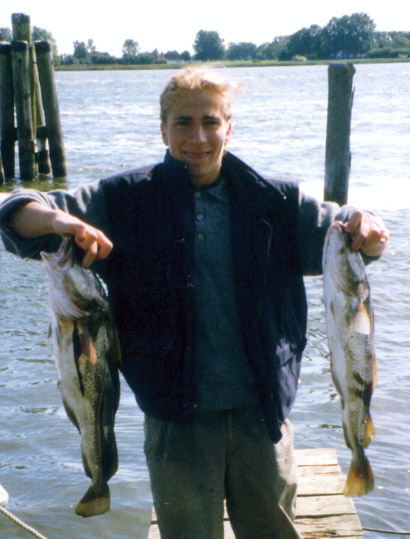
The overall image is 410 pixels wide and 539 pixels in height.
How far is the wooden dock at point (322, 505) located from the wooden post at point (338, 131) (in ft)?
16.7

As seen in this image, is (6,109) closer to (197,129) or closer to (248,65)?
(197,129)

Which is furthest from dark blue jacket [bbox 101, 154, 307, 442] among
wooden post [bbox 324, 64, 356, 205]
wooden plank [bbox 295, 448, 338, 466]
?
wooden post [bbox 324, 64, 356, 205]

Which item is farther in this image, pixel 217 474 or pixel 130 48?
pixel 130 48

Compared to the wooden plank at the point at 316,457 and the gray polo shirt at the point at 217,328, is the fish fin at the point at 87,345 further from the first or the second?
the wooden plank at the point at 316,457

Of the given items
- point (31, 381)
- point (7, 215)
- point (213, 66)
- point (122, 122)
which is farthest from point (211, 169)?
point (122, 122)

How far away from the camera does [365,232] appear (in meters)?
2.89

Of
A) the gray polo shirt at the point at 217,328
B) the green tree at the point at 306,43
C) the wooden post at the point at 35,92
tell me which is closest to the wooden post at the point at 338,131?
the gray polo shirt at the point at 217,328

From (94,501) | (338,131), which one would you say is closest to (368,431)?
(94,501)

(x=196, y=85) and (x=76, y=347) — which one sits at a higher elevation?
(x=196, y=85)

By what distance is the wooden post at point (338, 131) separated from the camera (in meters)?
8.99

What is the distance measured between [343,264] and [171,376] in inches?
35.1

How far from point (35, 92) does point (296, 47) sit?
393ft

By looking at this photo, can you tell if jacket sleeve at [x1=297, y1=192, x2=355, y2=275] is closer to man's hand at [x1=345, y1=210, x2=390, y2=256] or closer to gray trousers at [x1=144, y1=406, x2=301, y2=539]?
man's hand at [x1=345, y1=210, x2=390, y2=256]

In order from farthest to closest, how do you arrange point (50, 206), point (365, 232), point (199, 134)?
point (199, 134) < point (50, 206) < point (365, 232)
